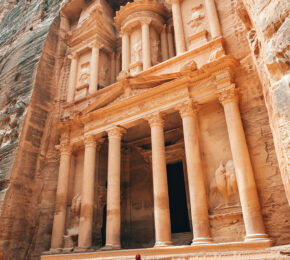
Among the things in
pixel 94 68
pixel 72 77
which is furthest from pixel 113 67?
pixel 72 77

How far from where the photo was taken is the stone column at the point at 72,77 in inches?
655

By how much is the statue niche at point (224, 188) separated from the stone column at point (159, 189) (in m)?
1.62

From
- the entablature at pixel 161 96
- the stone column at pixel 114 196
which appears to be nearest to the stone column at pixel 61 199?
the entablature at pixel 161 96

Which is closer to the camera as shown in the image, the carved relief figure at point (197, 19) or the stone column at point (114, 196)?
the stone column at point (114, 196)

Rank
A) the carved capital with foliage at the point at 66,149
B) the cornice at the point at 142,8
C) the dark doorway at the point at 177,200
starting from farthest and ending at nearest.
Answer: the cornice at the point at 142,8 < the carved capital with foliage at the point at 66,149 < the dark doorway at the point at 177,200

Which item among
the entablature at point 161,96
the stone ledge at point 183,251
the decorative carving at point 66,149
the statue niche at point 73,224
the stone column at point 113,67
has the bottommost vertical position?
the stone ledge at point 183,251

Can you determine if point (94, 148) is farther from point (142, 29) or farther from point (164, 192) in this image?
point (142, 29)

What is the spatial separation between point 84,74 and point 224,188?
11346 mm

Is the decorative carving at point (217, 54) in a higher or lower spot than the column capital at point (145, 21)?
lower

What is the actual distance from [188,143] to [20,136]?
28.5 feet

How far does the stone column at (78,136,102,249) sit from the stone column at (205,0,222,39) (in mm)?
7074

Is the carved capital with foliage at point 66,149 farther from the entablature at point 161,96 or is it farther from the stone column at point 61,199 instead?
the entablature at point 161,96

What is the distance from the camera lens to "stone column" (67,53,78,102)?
1663 cm

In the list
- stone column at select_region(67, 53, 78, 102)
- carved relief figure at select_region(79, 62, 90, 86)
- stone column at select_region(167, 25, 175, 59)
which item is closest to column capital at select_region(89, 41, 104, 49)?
carved relief figure at select_region(79, 62, 90, 86)
